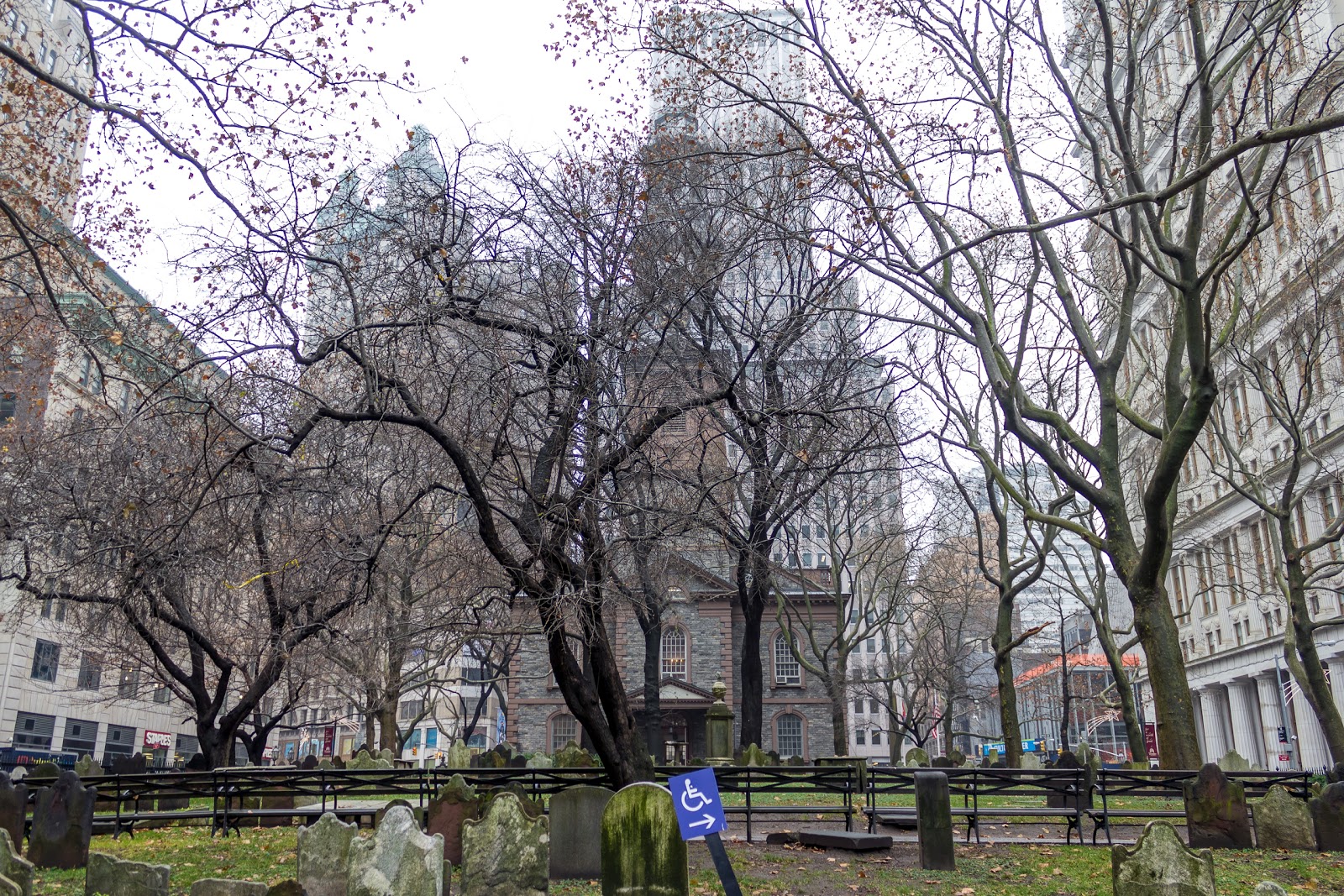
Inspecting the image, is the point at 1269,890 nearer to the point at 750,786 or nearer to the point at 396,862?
the point at 396,862

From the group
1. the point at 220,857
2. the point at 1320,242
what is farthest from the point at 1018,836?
the point at 1320,242

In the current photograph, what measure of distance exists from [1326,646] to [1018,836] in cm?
2715

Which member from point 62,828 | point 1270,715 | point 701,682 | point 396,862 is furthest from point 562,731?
point 396,862

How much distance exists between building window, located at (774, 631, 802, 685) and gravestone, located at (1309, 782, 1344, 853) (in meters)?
36.6

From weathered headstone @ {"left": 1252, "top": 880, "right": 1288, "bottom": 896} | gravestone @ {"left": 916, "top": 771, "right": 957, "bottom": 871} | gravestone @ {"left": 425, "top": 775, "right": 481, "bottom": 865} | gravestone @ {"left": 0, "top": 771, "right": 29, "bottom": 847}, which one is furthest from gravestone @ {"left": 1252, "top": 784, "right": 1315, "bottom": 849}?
gravestone @ {"left": 0, "top": 771, "right": 29, "bottom": 847}

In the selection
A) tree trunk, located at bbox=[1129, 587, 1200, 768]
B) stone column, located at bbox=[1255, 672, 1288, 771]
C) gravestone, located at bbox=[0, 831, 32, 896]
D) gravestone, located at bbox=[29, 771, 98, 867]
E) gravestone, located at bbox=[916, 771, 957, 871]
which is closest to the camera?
gravestone, located at bbox=[0, 831, 32, 896]

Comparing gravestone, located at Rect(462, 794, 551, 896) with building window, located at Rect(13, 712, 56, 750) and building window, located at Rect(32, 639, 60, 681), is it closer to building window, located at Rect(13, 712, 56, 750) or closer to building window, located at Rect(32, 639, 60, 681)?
building window, located at Rect(13, 712, 56, 750)

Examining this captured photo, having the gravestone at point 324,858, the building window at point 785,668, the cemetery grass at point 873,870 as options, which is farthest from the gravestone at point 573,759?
the building window at point 785,668

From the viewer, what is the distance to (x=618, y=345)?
11.2 meters

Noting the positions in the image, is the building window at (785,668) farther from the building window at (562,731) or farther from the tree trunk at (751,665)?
the tree trunk at (751,665)

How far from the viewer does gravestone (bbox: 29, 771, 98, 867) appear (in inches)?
435

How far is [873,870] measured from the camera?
35.1 feet

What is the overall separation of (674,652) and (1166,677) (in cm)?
3482

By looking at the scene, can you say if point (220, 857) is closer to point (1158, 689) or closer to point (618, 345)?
point (618, 345)
